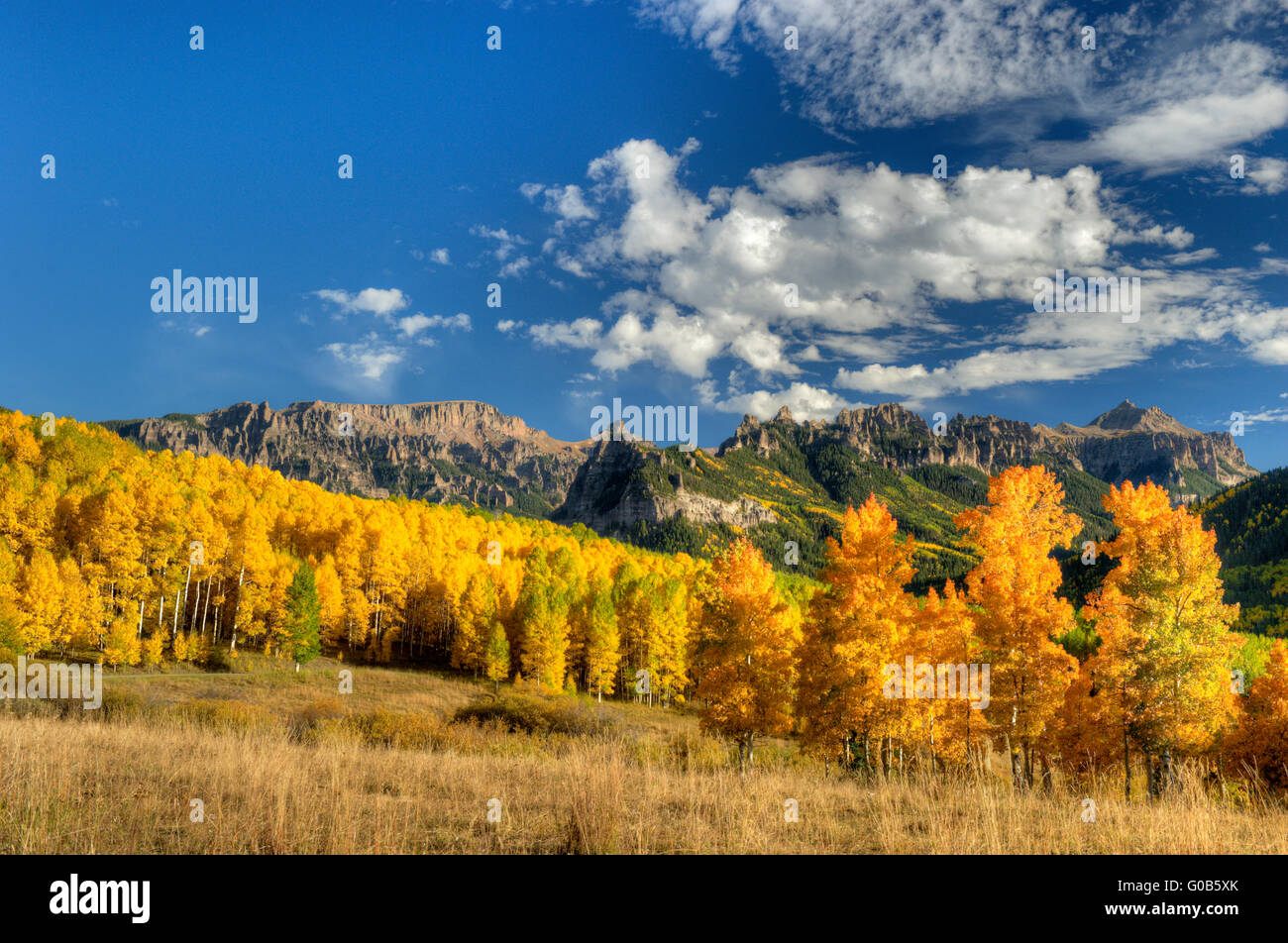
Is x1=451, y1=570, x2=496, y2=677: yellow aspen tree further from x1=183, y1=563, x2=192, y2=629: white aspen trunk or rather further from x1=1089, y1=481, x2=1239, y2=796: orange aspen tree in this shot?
x1=1089, y1=481, x2=1239, y2=796: orange aspen tree

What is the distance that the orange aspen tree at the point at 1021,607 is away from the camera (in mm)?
20078

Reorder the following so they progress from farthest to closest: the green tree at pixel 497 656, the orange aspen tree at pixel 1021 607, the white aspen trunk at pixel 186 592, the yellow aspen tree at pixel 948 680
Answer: the green tree at pixel 497 656 → the white aspen trunk at pixel 186 592 → the yellow aspen tree at pixel 948 680 → the orange aspen tree at pixel 1021 607

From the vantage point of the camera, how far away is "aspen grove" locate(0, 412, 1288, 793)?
19.2 meters

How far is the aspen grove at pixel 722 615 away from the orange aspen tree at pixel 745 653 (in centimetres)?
10

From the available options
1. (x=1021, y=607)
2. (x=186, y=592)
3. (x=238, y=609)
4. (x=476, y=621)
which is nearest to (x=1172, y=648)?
(x=1021, y=607)

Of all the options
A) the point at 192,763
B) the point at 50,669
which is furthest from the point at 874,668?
the point at 50,669

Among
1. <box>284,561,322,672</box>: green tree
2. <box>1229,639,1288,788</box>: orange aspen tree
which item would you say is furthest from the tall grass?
<box>284,561,322,672</box>: green tree

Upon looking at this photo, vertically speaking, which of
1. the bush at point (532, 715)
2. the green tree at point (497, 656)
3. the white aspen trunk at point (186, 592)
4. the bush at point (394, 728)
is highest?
the white aspen trunk at point (186, 592)

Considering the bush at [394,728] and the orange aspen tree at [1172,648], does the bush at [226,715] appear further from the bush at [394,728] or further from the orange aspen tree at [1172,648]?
the orange aspen tree at [1172,648]

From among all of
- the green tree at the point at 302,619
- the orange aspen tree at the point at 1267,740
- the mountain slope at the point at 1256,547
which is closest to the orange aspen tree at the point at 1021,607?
the orange aspen tree at the point at 1267,740

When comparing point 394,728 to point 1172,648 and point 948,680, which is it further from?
point 1172,648

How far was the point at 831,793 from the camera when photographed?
9562mm
